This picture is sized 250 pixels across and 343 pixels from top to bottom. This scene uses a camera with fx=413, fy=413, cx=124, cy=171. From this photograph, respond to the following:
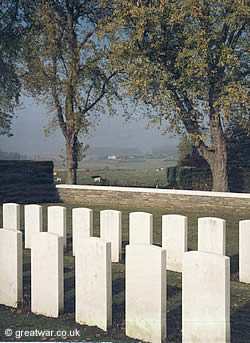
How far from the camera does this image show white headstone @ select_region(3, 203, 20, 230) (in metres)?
9.04

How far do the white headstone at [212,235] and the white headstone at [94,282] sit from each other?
8.99 feet

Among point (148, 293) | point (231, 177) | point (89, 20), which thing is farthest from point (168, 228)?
point (89, 20)

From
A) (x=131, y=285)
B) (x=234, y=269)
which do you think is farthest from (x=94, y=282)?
(x=234, y=269)

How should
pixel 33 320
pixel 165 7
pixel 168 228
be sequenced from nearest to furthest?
pixel 33 320, pixel 168 228, pixel 165 7

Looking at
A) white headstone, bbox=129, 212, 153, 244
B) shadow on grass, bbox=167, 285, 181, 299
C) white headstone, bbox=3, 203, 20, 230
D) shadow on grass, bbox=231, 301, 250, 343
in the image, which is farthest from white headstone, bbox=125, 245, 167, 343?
white headstone, bbox=3, 203, 20, 230

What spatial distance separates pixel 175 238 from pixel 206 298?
335 centimetres

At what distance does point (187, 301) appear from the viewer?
389 cm

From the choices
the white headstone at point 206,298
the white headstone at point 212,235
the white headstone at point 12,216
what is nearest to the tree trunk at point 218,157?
the white headstone at point 12,216

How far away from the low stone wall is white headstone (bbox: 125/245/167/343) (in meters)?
11.4

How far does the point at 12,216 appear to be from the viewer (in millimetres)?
9102

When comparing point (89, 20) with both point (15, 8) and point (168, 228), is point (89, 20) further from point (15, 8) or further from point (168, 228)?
point (168, 228)

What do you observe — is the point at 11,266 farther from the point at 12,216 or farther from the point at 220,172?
the point at 220,172

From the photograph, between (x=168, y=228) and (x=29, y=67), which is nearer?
(x=168, y=228)

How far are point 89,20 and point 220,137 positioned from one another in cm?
987
